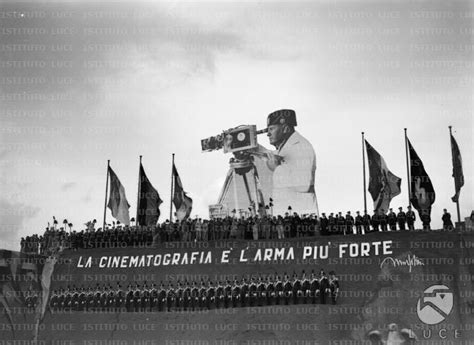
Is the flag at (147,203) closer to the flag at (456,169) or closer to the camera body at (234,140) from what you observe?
the camera body at (234,140)

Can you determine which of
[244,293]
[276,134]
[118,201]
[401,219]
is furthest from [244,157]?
[401,219]

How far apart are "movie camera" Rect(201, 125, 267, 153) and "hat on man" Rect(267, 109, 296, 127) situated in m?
0.69

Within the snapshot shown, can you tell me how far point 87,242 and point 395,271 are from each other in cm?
1641

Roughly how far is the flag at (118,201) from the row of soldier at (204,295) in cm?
512

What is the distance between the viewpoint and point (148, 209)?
1344 inches

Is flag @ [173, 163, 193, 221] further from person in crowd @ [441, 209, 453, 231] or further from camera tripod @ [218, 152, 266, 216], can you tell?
person in crowd @ [441, 209, 453, 231]

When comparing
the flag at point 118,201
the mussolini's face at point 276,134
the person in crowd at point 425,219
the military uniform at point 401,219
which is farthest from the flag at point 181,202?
the person in crowd at point 425,219

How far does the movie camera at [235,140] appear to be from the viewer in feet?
119

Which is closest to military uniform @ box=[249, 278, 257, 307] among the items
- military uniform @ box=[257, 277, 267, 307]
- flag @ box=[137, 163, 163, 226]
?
military uniform @ box=[257, 277, 267, 307]

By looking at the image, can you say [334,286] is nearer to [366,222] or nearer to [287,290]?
[287,290]

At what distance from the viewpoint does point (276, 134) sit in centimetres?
3572

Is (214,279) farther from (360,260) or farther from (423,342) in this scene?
(423,342)

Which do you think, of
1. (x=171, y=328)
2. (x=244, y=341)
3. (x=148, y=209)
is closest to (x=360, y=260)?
(x=244, y=341)
